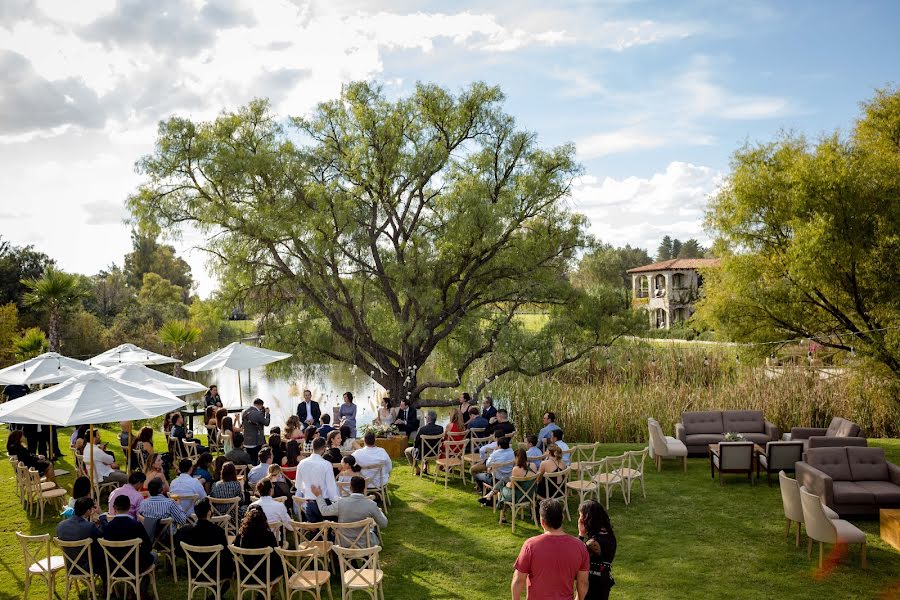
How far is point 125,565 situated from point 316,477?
2.32 metres

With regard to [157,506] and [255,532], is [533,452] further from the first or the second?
[157,506]

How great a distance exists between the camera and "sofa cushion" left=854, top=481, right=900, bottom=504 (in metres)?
9.78

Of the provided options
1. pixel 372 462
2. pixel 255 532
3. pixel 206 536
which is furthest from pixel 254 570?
pixel 372 462

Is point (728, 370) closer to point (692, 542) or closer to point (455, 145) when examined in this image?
point (455, 145)

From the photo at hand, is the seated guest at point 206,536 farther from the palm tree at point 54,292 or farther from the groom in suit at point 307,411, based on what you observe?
the palm tree at point 54,292

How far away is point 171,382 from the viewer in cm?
1112

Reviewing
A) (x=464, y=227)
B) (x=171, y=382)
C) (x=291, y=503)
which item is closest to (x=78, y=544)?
(x=291, y=503)

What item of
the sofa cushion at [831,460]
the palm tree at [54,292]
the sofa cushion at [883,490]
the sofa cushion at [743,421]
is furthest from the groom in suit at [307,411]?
the palm tree at [54,292]

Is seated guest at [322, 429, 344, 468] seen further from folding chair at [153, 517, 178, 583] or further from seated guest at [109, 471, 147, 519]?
seated guest at [109, 471, 147, 519]

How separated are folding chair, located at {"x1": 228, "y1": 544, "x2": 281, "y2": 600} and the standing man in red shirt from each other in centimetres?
279

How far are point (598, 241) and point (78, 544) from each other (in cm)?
1491

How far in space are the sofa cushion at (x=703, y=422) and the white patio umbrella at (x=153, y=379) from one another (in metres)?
9.69

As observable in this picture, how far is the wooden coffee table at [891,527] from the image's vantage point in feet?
28.1

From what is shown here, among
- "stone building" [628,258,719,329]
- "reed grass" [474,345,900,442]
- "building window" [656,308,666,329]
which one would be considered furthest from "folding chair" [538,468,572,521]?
"building window" [656,308,666,329]
